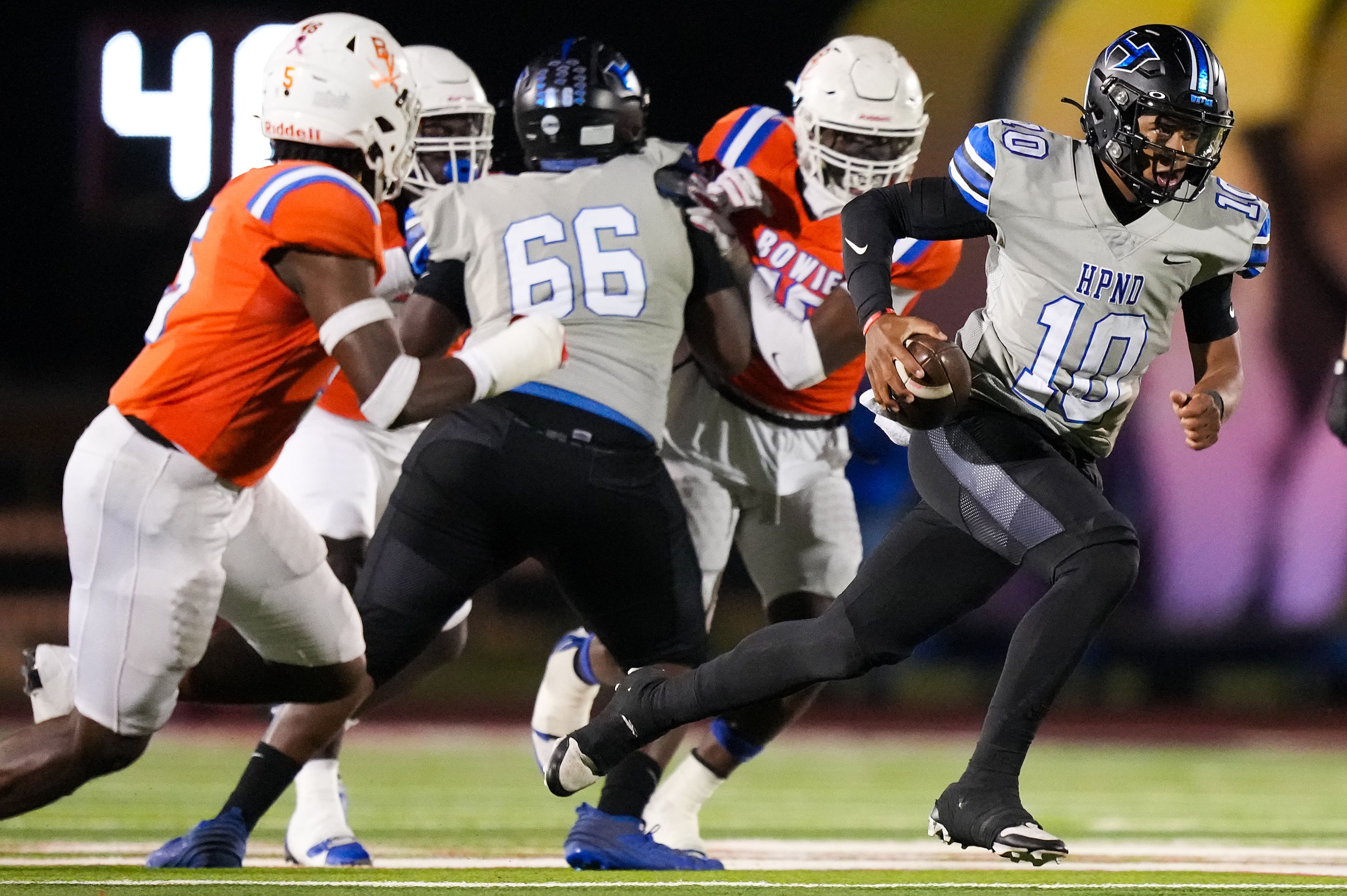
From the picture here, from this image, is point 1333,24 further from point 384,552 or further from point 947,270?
point 384,552

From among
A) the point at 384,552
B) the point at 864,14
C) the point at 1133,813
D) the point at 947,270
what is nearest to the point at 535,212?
the point at 384,552

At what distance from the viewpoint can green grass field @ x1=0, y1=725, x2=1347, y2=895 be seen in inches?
130

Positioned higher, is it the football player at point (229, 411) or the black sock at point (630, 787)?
the football player at point (229, 411)

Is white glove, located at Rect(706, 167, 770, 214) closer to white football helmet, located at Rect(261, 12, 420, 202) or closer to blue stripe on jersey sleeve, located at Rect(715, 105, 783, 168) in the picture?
blue stripe on jersey sleeve, located at Rect(715, 105, 783, 168)

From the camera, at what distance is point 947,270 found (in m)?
4.13

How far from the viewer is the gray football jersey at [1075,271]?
295 centimetres

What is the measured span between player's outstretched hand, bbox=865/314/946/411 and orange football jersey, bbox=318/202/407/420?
5.48 feet

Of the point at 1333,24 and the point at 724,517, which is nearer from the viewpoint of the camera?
the point at 724,517

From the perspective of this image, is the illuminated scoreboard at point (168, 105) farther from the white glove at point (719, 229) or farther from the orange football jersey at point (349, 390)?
the white glove at point (719, 229)

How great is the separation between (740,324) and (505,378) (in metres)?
0.76

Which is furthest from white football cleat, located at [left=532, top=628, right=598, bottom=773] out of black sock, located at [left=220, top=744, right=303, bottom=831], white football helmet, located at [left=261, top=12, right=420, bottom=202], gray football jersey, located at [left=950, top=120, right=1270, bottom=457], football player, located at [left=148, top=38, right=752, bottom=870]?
gray football jersey, located at [left=950, top=120, right=1270, bottom=457]

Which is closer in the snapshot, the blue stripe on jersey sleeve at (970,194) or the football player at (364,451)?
the blue stripe on jersey sleeve at (970,194)

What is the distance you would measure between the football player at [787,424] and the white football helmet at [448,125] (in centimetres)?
61

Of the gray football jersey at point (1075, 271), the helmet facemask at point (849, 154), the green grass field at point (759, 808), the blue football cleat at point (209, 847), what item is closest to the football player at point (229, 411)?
the green grass field at point (759, 808)
